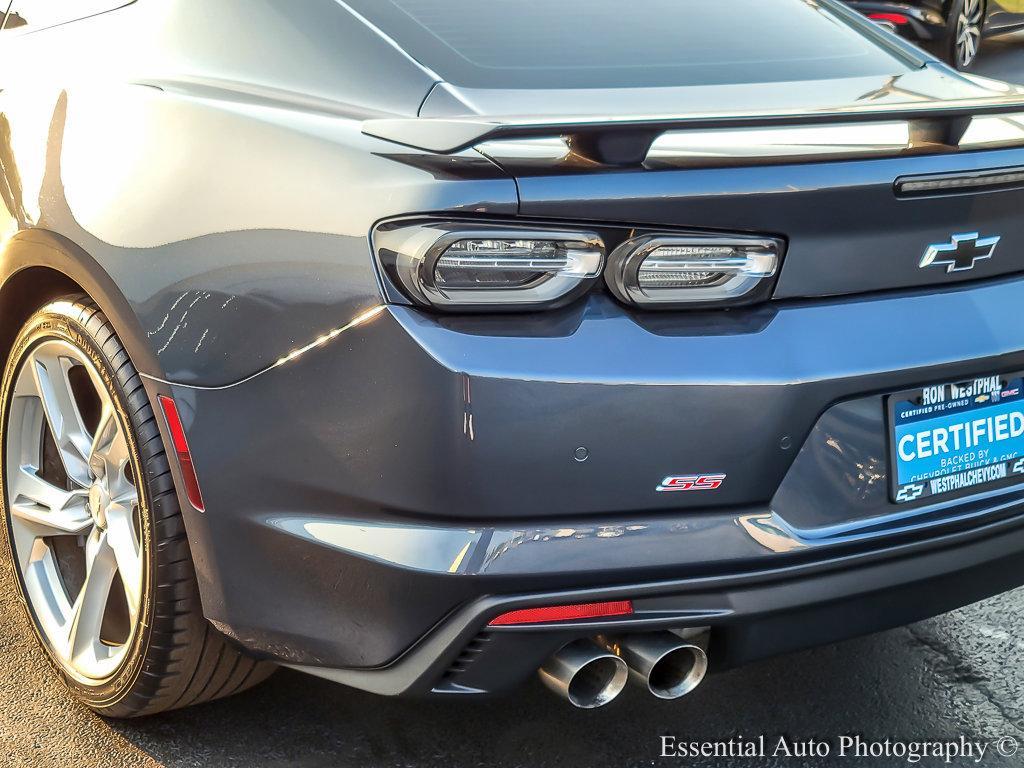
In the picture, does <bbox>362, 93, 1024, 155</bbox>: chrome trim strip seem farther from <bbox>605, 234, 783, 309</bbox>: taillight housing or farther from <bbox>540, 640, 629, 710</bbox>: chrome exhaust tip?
<bbox>540, 640, 629, 710</bbox>: chrome exhaust tip

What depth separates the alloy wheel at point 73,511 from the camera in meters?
2.24

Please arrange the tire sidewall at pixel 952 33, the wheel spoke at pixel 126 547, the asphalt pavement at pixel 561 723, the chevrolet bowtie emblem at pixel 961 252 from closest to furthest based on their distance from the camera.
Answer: the chevrolet bowtie emblem at pixel 961 252 → the wheel spoke at pixel 126 547 → the asphalt pavement at pixel 561 723 → the tire sidewall at pixel 952 33

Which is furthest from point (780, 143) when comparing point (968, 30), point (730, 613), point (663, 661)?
point (968, 30)

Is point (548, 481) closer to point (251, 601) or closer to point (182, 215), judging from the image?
point (251, 601)

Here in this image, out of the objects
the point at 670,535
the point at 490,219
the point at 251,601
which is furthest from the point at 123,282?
the point at 670,535

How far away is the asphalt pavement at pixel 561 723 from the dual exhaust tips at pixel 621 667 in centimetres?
43

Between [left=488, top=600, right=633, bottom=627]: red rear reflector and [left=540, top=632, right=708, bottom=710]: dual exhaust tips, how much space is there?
0.09 m

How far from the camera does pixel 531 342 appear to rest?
66.0 inches

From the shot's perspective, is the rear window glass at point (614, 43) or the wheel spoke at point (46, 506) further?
the wheel spoke at point (46, 506)

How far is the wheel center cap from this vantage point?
232 cm

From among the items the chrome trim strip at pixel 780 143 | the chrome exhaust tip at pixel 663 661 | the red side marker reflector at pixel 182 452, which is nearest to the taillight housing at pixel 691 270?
the chrome trim strip at pixel 780 143

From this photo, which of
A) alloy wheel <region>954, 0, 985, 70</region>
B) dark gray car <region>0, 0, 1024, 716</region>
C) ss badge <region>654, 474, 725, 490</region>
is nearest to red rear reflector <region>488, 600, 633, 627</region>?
dark gray car <region>0, 0, 1024, 716</region>

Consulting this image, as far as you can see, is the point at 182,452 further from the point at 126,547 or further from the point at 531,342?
the point at 531,342

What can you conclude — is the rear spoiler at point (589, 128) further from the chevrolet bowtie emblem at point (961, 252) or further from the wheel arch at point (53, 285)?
the wheel arch at point (53, 285)
